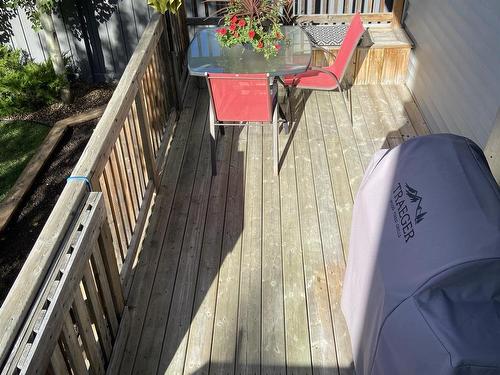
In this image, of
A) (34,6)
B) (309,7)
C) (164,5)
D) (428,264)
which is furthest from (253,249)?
(34,6)

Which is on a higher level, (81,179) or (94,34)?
(81,179)

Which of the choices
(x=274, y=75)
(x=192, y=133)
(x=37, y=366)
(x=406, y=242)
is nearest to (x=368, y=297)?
(x=406, y=242)

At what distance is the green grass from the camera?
5.03 metres

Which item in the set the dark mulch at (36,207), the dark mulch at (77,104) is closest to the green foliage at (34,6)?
the dark mulch at (77,104)

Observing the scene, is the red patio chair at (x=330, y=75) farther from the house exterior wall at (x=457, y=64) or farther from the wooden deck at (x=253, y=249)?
the house exterior wall at (x=457, y=64)

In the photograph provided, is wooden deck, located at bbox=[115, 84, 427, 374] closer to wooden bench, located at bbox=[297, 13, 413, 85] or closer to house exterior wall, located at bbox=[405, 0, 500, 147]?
house exterior wall, located at bbox=[405, 0, 500, 147]

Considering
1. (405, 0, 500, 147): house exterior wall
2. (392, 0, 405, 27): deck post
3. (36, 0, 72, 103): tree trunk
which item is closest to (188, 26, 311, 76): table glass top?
(405, 0, 500, 147): house exterior wall

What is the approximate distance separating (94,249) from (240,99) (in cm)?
169

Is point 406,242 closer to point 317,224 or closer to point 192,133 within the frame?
point 317,224

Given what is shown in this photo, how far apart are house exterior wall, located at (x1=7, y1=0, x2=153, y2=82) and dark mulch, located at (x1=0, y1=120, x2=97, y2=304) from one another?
32.8 inches

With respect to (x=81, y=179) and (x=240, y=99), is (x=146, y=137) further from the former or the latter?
(x=81, y=179)

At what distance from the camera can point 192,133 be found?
4.49 metres

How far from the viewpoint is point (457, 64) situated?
3.97 m

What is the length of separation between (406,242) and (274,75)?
2230mm
